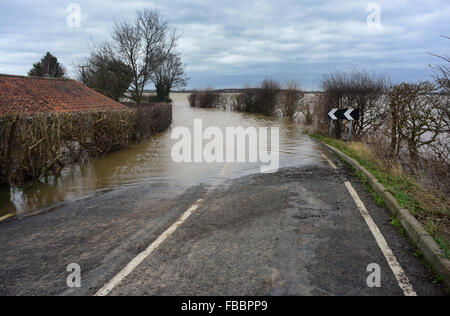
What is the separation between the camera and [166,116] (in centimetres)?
2548

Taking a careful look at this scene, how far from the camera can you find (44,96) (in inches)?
722

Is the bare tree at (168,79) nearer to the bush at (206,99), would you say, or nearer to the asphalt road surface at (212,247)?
the bush at (206,99)

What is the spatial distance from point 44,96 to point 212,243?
1771 cm

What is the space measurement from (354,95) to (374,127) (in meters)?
2.06

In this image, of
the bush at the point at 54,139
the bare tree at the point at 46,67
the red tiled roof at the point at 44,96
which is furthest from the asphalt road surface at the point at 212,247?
the bare tree at the point at 46,67

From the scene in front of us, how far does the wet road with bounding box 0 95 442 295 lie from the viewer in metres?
3.45

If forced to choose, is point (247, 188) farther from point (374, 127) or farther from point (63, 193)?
point (374, 127)

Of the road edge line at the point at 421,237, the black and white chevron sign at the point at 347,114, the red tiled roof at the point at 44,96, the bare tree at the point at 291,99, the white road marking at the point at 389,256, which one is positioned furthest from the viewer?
the bare tree at the point at 291,99

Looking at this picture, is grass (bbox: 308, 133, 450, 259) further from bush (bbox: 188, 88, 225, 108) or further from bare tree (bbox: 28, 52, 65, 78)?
bare tree (bbox: 28, 52, 65, 78)

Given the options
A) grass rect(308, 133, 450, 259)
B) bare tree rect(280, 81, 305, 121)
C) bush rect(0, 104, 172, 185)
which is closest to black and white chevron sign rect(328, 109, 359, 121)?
grass rect(308, 133, 450, 259)

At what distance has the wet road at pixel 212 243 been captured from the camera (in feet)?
11.3

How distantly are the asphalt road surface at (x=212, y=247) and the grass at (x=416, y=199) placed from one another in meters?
0.39

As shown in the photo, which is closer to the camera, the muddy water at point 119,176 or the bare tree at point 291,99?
the muddy water at point 119,176

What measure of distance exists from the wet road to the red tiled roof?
35.0ft
